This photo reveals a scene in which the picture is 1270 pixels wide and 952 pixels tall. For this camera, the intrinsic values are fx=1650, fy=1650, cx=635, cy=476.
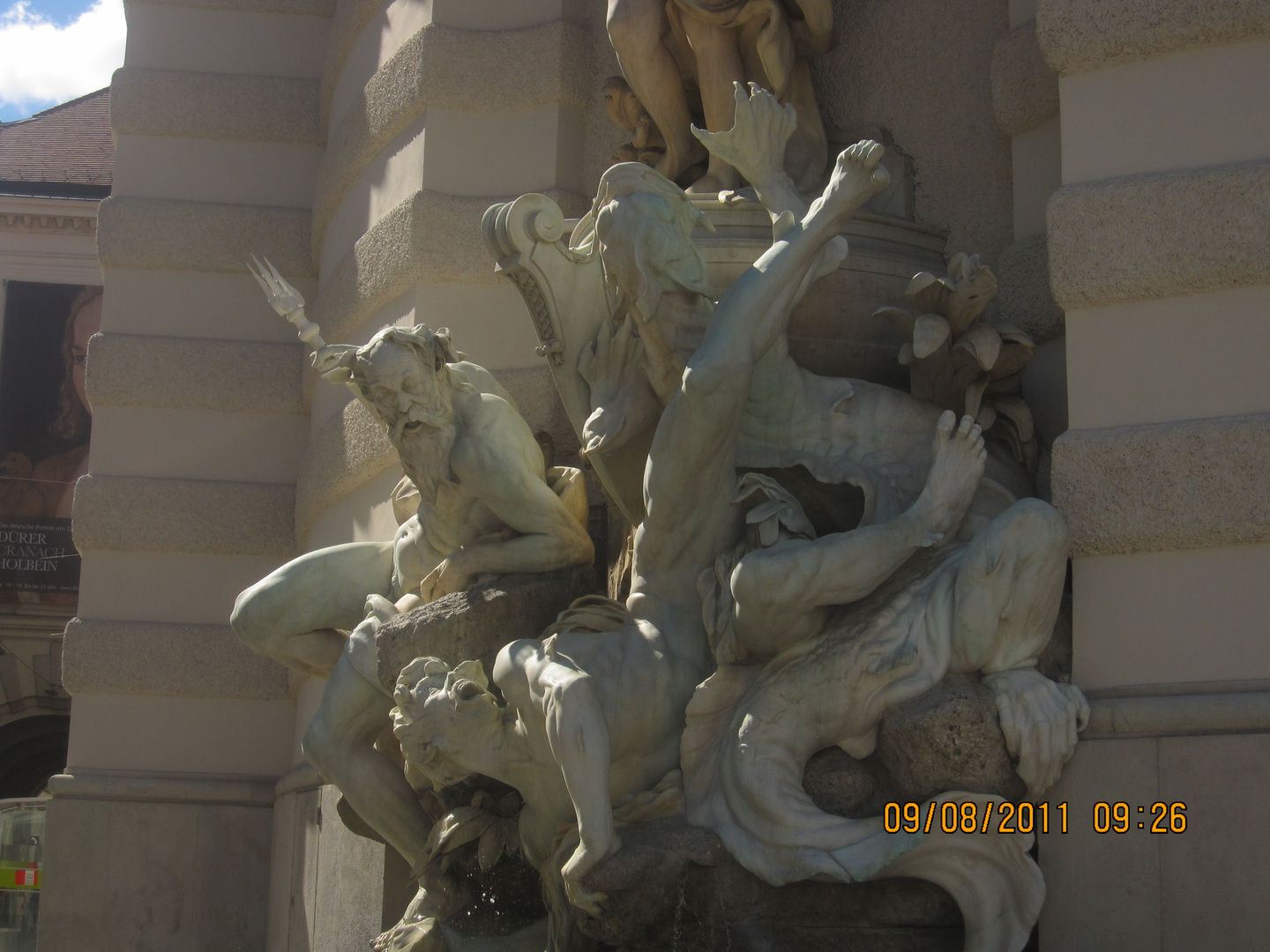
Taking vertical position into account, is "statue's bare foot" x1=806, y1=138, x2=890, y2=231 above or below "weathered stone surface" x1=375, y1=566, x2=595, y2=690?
above

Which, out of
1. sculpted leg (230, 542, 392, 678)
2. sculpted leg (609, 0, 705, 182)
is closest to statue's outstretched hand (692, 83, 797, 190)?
sculpted leg (609, 0, 705, 182)

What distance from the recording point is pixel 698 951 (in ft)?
13.2

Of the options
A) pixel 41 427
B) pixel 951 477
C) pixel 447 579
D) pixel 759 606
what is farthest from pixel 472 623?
pixel 41 427

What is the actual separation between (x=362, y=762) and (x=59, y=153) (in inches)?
641

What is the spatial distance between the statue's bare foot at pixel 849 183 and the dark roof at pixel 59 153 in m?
15.7

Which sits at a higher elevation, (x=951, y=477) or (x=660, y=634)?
(x=951, y=477)

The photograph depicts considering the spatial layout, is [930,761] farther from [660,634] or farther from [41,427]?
[41,427]

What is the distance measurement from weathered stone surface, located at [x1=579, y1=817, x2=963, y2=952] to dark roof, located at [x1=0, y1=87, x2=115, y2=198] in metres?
16.4

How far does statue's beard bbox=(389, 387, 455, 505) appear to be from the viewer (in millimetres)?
5312

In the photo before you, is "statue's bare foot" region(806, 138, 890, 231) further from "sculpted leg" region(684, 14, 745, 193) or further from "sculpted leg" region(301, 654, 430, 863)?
"sculpted leg" region(301, 654, 430, 863)

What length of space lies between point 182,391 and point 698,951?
579cm
